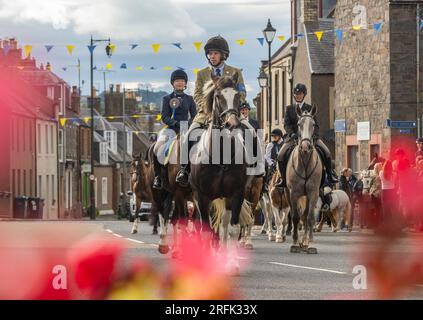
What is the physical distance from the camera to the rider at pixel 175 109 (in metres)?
18.5

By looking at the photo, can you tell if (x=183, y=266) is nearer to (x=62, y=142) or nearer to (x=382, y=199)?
(x=382, y=199)

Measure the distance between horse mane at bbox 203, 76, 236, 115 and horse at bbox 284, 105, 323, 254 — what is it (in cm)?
487

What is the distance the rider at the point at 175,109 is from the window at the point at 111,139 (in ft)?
306

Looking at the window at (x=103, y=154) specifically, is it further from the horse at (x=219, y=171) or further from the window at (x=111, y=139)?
the horse at (x=219, y=171)

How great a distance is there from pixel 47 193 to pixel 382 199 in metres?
53.9

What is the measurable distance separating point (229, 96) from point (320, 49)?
150 feet

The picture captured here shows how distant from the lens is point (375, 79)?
45156 mm

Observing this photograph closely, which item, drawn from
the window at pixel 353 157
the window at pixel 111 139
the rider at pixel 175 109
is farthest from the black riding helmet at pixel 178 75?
the window at pixel 111 139

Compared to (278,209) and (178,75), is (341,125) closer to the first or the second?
(278,209)

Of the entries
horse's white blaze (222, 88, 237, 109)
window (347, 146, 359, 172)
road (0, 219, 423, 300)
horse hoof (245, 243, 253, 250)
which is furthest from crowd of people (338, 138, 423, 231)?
window (347, 146, 359, 172)

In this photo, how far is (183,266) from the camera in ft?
51.1
